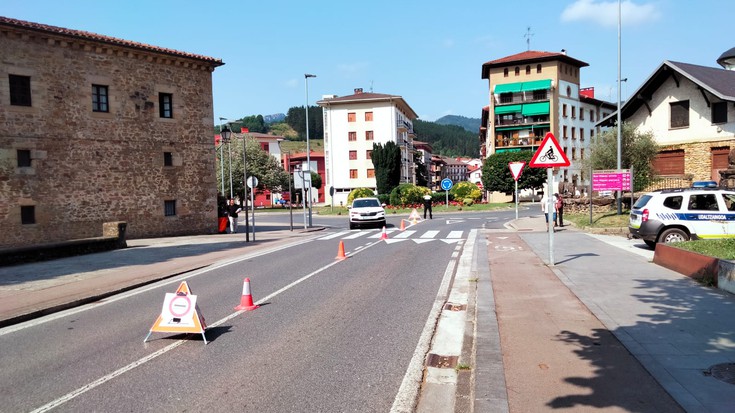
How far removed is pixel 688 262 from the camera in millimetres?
9680

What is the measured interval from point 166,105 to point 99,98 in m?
3.11

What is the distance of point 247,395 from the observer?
458 centimetres

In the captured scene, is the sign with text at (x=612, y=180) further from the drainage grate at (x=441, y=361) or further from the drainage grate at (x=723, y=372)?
the drainage grate at (x=441, y=361)

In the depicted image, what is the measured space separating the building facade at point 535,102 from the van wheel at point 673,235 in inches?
2136

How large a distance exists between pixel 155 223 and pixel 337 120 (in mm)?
52964

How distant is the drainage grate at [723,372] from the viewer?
452 cm

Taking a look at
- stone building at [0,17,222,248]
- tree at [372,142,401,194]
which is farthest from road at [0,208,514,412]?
tree at [372,142,401,194]

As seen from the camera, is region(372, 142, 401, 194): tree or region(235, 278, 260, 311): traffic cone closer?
region(235, 278, 260, 311): traffic cone

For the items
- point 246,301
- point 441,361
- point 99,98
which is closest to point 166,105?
point 99,98

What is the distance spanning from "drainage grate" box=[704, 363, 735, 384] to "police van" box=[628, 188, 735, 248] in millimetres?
9629

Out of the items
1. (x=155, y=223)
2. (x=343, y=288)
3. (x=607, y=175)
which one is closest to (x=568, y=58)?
(x=607, y=175)

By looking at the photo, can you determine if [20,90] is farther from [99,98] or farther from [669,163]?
[669,163]

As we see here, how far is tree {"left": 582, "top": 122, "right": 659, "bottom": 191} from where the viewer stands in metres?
30.3

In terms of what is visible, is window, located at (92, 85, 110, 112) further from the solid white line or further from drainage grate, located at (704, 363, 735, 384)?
drainage grate, located at (704, 363, 735, 384)
